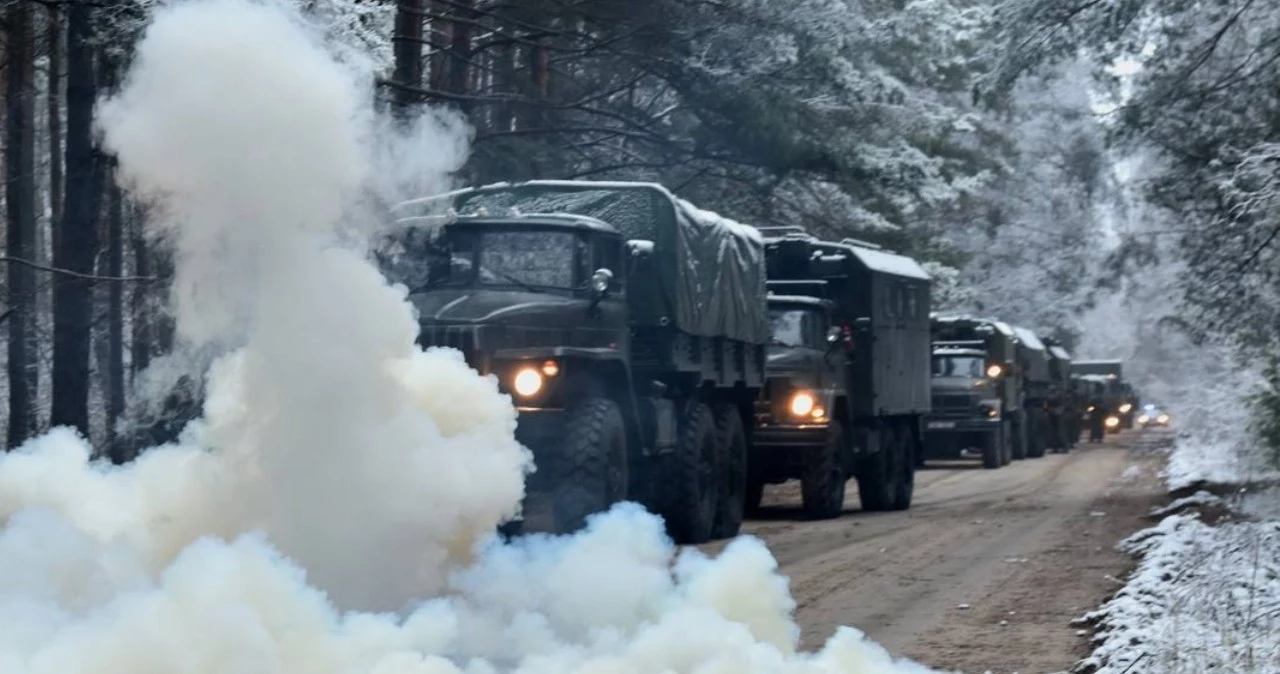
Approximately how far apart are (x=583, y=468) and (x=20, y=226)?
39.9ft

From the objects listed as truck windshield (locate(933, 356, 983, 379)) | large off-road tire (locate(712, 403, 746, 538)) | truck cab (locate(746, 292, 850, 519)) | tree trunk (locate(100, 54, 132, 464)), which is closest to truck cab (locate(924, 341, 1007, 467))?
Result: truck windshield (locate(933, 356, 983, 379))

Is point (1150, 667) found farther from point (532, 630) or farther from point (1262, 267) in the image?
point (1262, 267)

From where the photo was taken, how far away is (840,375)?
21.8 m

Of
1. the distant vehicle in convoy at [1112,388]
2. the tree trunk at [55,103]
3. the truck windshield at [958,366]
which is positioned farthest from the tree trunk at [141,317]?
the distant vehicle in convoy at [1112,388]

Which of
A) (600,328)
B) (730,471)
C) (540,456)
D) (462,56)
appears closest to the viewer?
(540,456)

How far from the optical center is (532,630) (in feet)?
29.1

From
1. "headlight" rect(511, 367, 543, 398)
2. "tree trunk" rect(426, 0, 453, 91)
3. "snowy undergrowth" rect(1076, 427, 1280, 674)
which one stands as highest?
"tree trunk" rect(426, 0, 453, 91)

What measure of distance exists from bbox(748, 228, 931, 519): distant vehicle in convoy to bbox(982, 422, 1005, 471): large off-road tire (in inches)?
416

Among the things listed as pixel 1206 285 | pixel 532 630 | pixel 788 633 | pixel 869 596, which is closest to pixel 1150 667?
pixel 788 633

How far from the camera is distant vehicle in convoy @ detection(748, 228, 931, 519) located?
20.6 metres

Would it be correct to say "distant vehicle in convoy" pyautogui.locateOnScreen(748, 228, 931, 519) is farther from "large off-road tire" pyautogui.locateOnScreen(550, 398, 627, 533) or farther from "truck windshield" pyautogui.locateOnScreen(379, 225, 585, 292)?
"large off-road tire" pyautogui.locateOnScreen(550, 398, 627, 533)

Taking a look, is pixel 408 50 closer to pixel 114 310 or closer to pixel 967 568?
pixel 114 310

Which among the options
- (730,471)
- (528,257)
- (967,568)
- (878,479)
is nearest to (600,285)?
(528,257)

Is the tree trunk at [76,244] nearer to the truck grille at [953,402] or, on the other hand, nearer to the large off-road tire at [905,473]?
the large off-road tire at [905,473]
